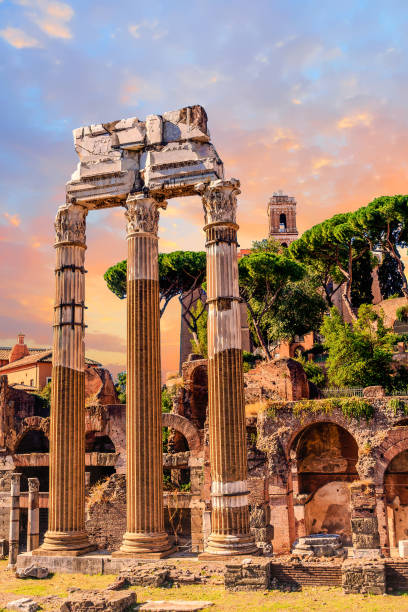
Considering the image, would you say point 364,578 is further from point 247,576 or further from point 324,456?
point 324,456

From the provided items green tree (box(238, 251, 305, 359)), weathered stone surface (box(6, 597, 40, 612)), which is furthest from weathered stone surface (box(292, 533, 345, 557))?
green tree (box(238, 251, 305, 359))

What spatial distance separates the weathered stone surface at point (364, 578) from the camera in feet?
33.1

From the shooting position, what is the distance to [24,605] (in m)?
10.1

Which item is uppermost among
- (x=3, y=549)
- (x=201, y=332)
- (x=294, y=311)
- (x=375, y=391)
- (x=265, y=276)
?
(x=265, y=276)

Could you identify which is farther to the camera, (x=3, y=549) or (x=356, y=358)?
(x=356, y=358)

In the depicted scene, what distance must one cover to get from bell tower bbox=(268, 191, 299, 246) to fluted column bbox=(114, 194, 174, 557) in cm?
4568

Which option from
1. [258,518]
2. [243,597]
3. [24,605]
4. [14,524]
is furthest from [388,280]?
[24,605]

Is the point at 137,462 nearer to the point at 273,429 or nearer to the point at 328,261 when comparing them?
the point at 273,429

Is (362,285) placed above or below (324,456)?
above

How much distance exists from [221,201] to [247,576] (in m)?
6.90

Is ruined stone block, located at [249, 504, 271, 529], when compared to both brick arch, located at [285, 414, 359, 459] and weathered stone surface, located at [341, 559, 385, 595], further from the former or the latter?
weathered stone surface, located at [341, 559, 385, 595]

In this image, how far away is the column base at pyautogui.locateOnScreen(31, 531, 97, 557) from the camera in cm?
1263

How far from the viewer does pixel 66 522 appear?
12906 millimetres

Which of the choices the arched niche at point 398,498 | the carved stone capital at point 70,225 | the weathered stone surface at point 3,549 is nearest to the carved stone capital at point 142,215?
the carved stone capital at point 70,225
